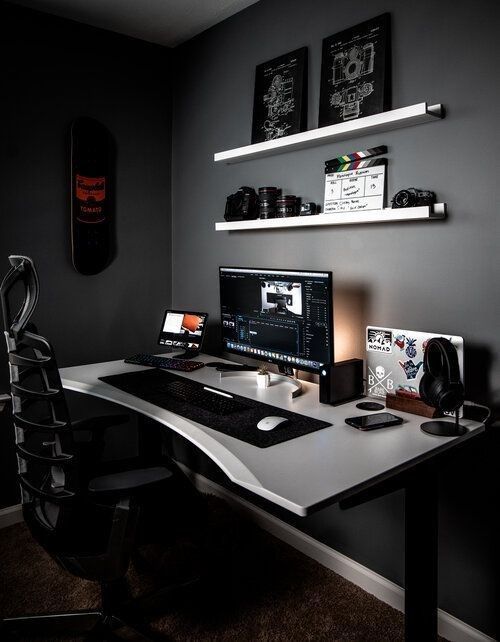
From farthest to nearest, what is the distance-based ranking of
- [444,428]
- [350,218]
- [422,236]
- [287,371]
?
1. [287,371]
2. [350,218]
3. [422,236]
4. [444,428]

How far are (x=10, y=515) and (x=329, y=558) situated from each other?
1.62 meters

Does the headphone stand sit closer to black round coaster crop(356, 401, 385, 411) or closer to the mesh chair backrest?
black round coaster crop(356, 401, 385, 411)

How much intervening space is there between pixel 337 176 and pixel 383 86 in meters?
0.38

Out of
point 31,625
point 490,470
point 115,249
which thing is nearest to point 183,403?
point 31,625

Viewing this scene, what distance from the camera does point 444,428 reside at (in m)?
1.64

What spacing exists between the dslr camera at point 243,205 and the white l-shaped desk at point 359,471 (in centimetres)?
117

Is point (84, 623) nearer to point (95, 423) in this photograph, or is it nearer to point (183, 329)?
point (95, 423)

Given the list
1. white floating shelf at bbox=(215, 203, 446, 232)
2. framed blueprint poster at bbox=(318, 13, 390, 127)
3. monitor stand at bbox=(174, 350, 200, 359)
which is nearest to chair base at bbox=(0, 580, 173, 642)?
monitor stand at bbox=(174, 350, 200, 359)

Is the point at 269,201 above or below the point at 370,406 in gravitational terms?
above

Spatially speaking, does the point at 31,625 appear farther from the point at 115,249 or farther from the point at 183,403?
the point at 115,249

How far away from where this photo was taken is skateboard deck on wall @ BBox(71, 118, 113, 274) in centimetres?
282

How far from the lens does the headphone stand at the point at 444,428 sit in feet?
5.23

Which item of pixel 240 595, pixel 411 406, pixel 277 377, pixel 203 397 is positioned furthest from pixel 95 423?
pixel 411 406

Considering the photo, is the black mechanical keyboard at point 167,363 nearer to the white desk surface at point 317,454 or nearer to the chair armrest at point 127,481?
the white desk surface at point 317,454
